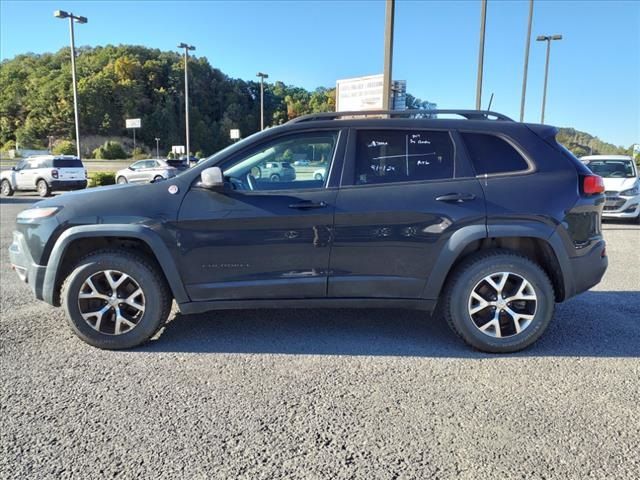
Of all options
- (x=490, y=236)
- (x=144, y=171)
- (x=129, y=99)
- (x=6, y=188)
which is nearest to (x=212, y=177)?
(x=490, y=236)

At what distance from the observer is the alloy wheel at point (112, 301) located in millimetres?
3684

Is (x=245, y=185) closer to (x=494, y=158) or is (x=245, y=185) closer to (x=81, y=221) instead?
(x=81, y=221)

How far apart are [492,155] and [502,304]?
3.90ft

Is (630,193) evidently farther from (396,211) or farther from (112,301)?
(112,301)

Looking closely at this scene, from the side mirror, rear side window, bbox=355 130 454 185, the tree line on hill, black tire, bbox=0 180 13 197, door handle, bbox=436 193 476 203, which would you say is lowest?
black tire, bbox=0 180 13 197

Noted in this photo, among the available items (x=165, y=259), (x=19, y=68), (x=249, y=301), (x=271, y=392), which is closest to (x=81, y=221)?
(x=165, y=259)

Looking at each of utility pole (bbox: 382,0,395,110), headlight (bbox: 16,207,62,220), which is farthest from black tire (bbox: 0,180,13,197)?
headlight (bbox: 16,207,62,220)

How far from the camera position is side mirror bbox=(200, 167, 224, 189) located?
351 centimetres

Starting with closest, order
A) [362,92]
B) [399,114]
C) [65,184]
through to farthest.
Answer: [399,114] → [362,92] → [65,184]

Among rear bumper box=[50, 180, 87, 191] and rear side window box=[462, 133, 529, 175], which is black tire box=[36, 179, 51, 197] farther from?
rear side window box=[462, 133, 529, 175]

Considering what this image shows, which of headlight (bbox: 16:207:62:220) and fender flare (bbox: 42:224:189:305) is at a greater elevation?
headlight (bbox: 16:207:62:220)

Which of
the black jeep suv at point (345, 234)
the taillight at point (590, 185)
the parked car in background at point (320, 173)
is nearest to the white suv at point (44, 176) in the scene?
the black jeep suv at point (345, 234)

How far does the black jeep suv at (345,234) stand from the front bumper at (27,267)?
0.05ft

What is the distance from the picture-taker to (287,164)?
379 centimetres
